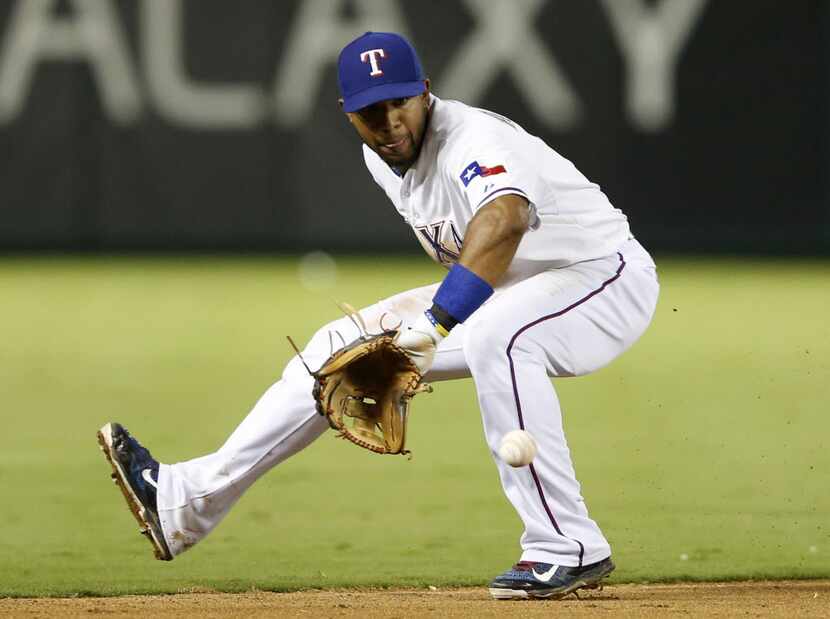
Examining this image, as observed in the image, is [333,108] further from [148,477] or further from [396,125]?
[396,125]

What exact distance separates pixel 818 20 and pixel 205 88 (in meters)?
5.80

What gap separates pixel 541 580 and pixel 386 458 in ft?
11.2

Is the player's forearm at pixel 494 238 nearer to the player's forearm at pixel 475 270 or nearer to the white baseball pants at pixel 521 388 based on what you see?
the player's forearm at pixel 475 270

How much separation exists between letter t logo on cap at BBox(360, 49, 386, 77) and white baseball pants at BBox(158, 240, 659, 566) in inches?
29.8

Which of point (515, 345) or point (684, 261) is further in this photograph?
point (684, 261)

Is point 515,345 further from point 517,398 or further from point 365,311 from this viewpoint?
point 365,311

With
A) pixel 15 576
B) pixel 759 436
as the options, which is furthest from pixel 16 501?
pixel 759 436

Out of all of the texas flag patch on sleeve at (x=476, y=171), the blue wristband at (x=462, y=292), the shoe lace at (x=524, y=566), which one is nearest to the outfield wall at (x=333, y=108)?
the texas flag patch on sleeve at (x=476, y=171)

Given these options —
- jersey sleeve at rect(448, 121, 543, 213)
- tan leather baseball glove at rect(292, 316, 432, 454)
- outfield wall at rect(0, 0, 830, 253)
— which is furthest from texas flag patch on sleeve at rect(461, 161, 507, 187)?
outfield wall at rect(0, 0, 830, 253)

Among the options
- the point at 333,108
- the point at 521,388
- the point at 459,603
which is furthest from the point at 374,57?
the point at 333,108

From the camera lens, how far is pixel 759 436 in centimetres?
861

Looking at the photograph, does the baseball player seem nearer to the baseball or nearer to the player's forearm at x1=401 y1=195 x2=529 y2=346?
the player's forearm at x1=401 y1=195 x2=529 y2=346

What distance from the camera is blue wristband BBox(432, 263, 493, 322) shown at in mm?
4719

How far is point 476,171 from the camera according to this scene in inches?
193
